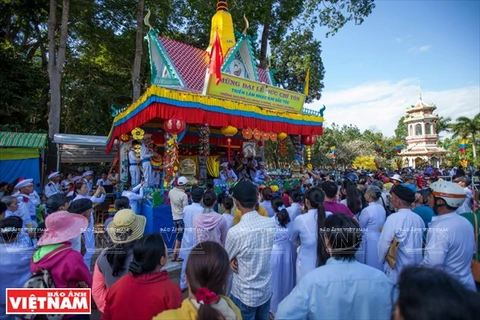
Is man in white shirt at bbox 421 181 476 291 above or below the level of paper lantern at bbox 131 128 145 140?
below

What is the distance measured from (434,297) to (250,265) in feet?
5.10

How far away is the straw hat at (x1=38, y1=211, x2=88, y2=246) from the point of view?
83.5 inches

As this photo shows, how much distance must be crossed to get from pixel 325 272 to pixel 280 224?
1683 mm

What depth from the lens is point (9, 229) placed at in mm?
2715

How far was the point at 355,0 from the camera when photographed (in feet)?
48.5

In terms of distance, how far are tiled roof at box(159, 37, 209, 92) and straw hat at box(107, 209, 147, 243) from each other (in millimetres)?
7907

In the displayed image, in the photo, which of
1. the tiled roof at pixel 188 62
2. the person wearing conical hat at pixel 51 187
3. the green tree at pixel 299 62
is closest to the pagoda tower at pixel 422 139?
the green tree at pixel 299 62

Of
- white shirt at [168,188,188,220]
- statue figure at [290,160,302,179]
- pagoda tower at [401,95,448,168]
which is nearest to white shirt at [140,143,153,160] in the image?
white shirt at [168,188,188,220]

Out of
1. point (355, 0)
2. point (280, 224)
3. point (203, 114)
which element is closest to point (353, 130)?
point (355, 0)

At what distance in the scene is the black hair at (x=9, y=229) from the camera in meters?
2.67

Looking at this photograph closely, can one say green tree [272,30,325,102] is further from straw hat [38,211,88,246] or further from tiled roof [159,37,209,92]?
straw hat [38,211,88,246]

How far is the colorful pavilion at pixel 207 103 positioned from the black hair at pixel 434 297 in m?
6.98

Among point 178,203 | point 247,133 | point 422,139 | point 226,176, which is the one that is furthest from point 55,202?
point 422,139

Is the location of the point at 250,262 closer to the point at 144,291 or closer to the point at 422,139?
the point at 144,291
